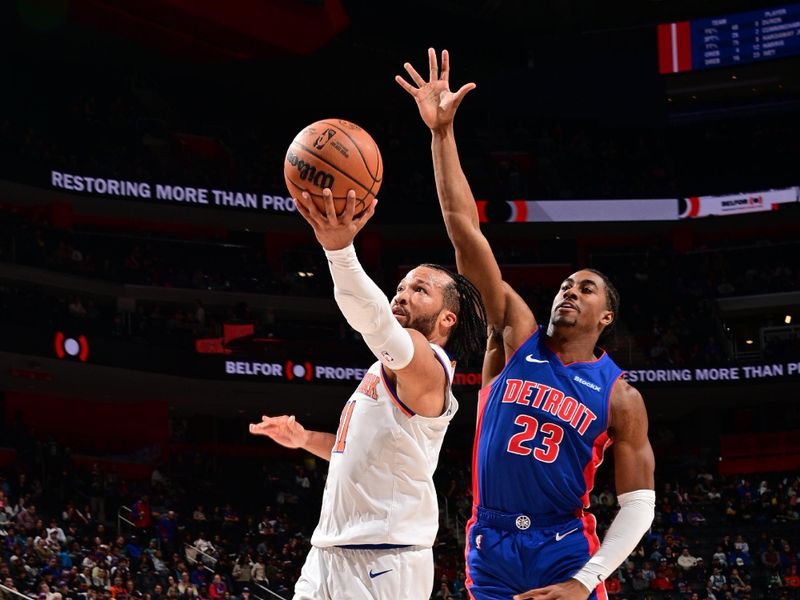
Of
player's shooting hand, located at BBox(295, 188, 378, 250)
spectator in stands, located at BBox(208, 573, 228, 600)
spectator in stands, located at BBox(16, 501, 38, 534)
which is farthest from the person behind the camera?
spectator in stands, located at BBox(208, 573, 228, 600)

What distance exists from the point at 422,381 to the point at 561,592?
3.82ft

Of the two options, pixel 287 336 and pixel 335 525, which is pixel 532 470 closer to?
pixel 335 525

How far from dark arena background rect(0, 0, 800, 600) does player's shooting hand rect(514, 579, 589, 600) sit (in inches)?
488

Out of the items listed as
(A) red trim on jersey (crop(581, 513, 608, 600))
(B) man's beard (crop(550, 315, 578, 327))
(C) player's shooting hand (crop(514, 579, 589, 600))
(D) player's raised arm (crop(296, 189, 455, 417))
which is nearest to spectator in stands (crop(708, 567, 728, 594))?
(A) red trim on jersey (crop(581, 513, 608, 600))

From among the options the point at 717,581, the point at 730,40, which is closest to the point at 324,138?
the point at 717,581

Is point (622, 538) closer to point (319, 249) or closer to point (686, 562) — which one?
point (686, 562)

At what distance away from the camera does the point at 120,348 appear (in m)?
22.1

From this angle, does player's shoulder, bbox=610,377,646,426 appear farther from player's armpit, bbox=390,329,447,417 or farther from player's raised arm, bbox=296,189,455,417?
player's raised arm, bbox=296,189,455,417

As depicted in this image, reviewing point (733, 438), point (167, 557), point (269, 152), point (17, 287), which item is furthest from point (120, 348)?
point (733, 438)

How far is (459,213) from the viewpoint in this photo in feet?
16.8

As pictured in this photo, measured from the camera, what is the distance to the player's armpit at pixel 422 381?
4145 mm

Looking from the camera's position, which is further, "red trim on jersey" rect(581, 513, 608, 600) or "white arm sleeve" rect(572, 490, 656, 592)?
"red trim on jersey" rect(581, 513, 608, 600)

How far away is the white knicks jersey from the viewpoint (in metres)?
4.29

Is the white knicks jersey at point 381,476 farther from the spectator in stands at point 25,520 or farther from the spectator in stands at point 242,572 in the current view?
the spectator in stands at point 242,572
